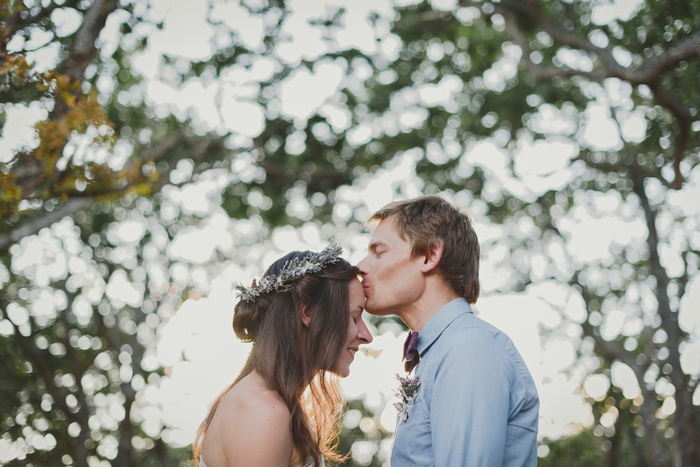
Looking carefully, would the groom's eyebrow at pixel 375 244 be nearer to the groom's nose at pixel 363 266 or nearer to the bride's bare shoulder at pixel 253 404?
the groom's nose at pixel 363 266

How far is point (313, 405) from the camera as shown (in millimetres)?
4027

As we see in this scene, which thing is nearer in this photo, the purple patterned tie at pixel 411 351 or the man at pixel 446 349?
the man at pixel 446 349

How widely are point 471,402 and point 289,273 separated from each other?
1.54 m

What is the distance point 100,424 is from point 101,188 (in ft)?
61.6

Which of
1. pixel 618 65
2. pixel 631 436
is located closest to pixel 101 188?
pixel 618 65

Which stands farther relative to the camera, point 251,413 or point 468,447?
point 251,413

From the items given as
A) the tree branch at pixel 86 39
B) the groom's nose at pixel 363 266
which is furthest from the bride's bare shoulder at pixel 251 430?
the tree branch at pixel 86 39

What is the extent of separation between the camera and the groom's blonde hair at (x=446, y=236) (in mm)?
3520

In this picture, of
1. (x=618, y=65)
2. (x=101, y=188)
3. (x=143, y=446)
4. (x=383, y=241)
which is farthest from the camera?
(x=143, y=446)

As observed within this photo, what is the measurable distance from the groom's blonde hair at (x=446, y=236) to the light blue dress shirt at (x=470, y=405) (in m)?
0.29

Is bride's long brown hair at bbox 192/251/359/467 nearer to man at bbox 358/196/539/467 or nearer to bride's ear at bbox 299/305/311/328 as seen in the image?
bride's ear at bbox 299/305/311/328

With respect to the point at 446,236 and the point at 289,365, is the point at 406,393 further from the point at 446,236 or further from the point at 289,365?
the point at 446,236

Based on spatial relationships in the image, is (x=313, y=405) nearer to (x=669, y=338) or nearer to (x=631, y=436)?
(x=669, y=338)

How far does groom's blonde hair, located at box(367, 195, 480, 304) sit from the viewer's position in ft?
11.5
